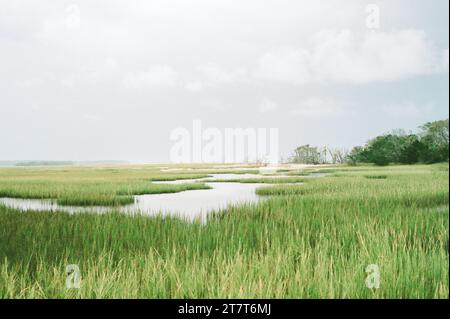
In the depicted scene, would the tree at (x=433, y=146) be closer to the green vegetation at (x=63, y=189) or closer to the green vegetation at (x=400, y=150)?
the green vegetation at (x=400, y=150)

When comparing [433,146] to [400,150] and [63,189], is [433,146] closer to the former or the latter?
[400,150]

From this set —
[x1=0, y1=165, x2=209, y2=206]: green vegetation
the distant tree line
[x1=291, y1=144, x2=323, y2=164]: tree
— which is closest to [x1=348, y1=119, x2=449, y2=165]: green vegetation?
the distant tree line

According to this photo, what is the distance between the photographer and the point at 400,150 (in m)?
11.8

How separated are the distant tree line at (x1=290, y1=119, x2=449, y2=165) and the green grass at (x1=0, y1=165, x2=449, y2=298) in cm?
200

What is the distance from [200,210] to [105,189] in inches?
105

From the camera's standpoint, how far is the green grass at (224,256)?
8.14 feet

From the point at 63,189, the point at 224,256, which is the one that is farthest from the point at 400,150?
the point at 224,256

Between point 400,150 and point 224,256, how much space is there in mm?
10386

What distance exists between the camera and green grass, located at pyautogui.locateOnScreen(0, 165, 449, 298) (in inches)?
97.7

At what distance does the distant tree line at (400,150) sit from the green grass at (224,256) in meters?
2.00

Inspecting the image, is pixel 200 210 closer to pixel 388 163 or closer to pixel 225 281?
pixel 225 281

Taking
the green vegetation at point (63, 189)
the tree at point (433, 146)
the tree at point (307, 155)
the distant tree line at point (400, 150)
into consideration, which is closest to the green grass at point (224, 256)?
the tree at point (307, 155)
